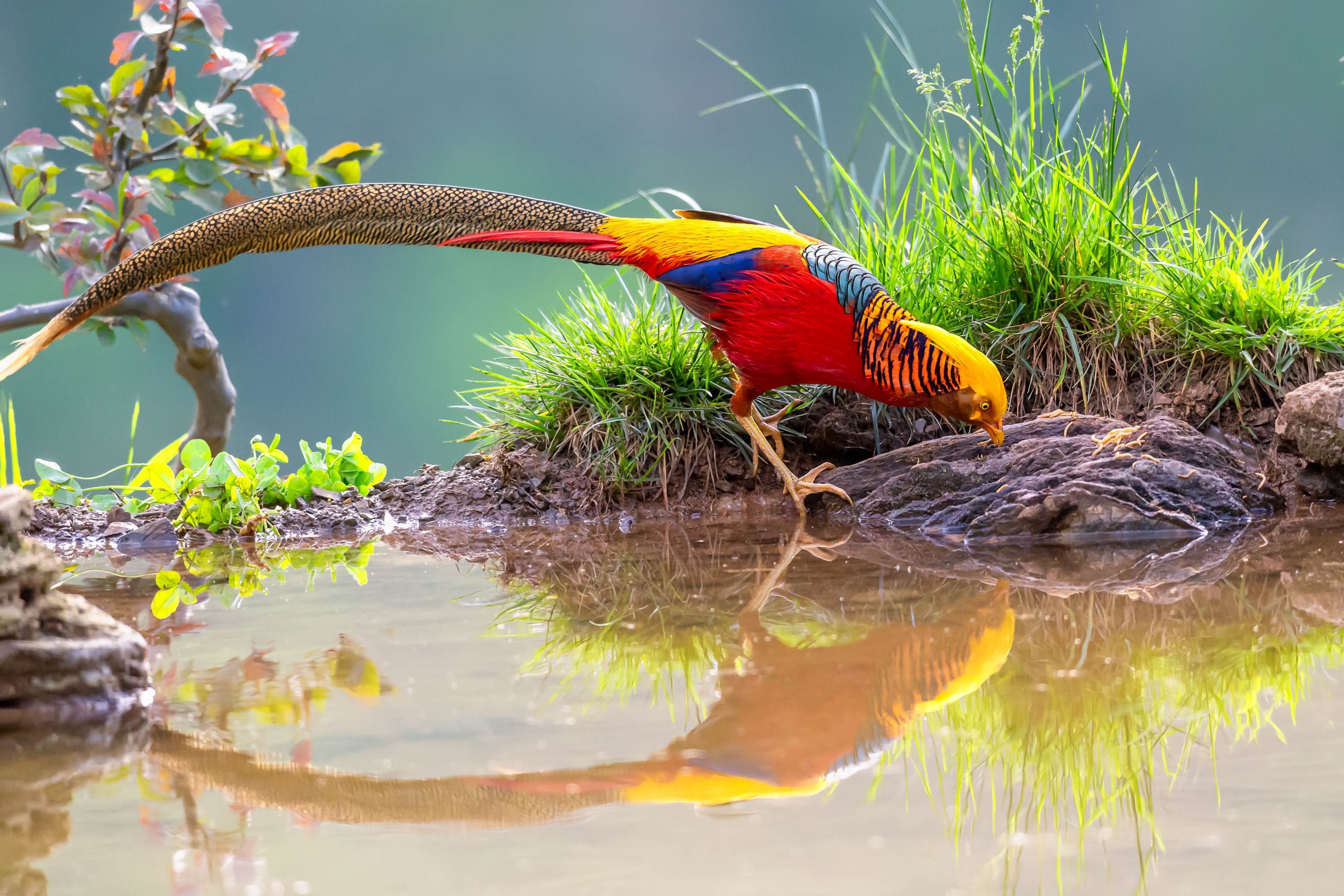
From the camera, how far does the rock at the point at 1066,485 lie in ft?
9.81

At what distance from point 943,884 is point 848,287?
2406mm

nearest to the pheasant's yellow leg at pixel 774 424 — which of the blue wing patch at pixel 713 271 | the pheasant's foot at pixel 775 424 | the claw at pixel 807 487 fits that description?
the pheasant's foot at pixel 775 424

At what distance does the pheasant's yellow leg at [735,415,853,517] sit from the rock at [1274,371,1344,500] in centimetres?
144

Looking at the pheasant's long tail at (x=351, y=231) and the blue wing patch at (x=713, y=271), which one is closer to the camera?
the pheasant's long tail at (x=351, y=231)

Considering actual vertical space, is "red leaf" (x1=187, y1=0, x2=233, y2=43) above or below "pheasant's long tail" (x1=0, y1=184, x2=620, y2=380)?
above

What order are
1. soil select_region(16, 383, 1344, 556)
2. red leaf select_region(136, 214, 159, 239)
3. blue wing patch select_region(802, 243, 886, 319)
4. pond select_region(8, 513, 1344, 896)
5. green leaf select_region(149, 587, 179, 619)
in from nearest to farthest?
pond select_region(8, 513, 1344, 896) → green leaf select_region(149, 587, 179, 619) → blue wing patch select_region(802, 243, 886, 319) → soil select_region(16, 383, 1344, 556) → red leaf select_region(136, 214, 159, 239)

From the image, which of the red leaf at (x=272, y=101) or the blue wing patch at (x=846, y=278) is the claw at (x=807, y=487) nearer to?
the blue wing patch at (x=846, y=278)

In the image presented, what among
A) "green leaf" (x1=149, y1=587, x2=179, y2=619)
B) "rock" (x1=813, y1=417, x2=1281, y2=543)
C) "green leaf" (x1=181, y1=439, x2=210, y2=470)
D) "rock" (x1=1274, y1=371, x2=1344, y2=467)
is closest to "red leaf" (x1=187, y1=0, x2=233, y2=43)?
"green leaf" (x1=181, y1=439, x2=210, y2=470)

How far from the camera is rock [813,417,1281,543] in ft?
9.81

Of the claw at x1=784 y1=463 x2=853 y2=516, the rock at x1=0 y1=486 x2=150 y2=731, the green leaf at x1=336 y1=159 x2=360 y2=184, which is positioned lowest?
the rock at x1=0 y1=486 x2=150 y2=731

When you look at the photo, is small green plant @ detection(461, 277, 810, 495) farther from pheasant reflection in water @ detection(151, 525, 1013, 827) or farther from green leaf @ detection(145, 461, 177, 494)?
pheasant reflection in water @ detection(151, 525, 1013, 827)

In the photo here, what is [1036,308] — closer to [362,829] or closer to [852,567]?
[852,567]

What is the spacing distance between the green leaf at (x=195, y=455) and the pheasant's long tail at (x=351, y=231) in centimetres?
95

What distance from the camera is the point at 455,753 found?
4.46 ft
